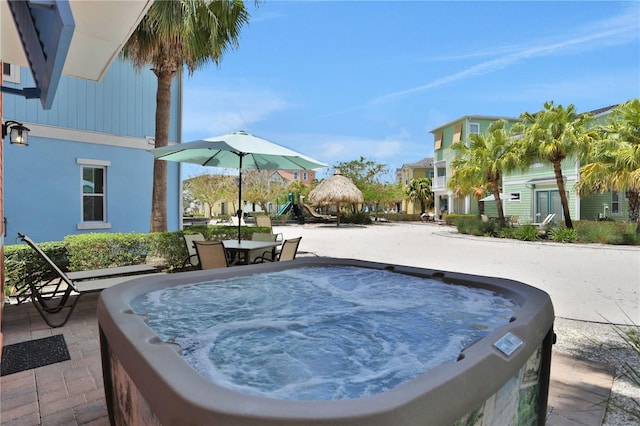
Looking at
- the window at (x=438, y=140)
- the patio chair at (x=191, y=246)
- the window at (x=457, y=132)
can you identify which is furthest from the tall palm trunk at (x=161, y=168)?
the window at (x=438, y=140)

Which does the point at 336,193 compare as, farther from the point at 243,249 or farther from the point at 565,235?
the point at 243,249

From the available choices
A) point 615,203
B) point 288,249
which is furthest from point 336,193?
point 288,249

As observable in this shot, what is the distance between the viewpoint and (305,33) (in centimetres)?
1914

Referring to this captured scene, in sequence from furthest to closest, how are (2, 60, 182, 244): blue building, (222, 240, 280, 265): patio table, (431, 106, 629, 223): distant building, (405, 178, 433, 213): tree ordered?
(405, 178, 433, 213): tree
(431, 106, 629, 223): distant building
(2, 60, 182, 244): blue building
(222, 240, 280, 265): patio table

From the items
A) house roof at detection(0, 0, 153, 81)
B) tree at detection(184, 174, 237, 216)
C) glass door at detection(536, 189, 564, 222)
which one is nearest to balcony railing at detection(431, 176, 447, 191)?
glass door at detection(536, 189, 564, 222)

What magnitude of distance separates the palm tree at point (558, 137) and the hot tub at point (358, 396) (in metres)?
15.8

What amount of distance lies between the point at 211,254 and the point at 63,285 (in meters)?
2.71

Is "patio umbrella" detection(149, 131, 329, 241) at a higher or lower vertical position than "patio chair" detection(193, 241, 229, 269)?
higher

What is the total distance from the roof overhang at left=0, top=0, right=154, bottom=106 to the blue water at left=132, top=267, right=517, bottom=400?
1.79 m

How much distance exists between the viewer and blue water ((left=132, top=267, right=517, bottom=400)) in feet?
7.30

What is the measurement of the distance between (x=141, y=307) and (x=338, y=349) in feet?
5.84

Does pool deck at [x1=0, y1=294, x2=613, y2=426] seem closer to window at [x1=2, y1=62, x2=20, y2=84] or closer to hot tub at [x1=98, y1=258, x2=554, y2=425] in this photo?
hot tub at [x1=98, y1=258, x2=554, y2=425]

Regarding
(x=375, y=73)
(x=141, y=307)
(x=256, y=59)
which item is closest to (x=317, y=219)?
(x=375, y=73)

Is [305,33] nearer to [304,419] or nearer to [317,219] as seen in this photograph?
[317,219]
